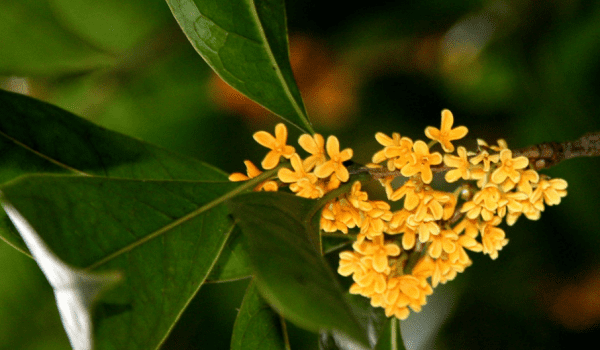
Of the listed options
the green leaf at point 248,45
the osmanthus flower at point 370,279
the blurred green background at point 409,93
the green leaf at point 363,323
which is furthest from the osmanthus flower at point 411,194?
the blurred green background at point 409,93

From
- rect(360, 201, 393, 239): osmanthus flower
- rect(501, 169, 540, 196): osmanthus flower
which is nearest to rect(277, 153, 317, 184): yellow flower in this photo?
rect(360, 201, 393, 239): osmanthus flower

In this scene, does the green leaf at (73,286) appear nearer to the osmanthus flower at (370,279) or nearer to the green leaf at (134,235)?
the green leaf at (134,235)

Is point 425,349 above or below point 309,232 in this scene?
below

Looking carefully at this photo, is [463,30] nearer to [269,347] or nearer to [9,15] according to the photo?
[269,347]

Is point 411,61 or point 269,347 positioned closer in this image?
point 269,347

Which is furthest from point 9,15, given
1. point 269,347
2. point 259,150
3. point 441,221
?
point 441,221

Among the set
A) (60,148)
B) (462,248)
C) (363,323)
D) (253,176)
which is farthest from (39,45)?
(462,248)

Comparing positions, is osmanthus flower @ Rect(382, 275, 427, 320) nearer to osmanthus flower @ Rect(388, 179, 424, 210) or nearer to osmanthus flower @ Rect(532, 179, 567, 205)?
osmanthus flower @ Rect(388, 179, 424, 210)
